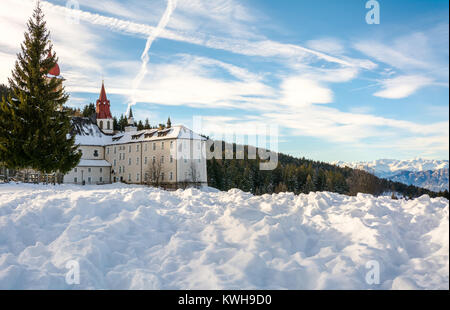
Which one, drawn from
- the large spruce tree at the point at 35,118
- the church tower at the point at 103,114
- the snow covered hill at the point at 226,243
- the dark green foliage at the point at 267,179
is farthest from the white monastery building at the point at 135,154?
the snow covered hill at the point at 226,243

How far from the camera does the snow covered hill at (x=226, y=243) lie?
7.75 metres

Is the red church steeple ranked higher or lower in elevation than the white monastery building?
higher

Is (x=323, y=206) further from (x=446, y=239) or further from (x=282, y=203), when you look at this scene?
(x=446, y=239)

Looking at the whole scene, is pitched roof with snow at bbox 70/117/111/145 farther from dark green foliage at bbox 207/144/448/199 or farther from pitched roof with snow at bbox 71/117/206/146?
dark green foliage at bbox 207/144/448/199

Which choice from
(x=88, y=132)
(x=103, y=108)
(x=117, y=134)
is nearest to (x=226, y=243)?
(x=88, y=132)

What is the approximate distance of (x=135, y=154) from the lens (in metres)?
70.5

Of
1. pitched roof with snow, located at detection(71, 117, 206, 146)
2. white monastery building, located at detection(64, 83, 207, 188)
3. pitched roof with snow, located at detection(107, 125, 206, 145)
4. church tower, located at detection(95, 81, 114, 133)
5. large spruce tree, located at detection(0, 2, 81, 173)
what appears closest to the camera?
large spruce tree, located at detection(0, 2, 81, 173)

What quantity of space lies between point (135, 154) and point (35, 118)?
1512 inches

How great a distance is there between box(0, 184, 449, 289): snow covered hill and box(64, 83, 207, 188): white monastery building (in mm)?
52825

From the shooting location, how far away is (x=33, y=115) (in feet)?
105

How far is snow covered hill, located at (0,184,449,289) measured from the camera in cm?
775

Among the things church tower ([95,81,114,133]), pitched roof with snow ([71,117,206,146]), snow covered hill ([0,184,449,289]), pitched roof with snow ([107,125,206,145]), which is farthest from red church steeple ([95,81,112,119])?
snow covered hill ([0,184,449,289])

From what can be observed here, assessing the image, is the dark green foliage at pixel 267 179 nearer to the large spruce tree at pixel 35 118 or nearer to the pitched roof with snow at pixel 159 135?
the pitched roof with snow at pixel 159 135

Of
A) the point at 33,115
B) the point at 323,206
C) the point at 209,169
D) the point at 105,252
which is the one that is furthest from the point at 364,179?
the point at 105,252
